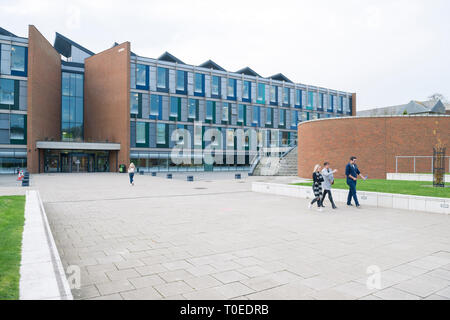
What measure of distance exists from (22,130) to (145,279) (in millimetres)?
40282

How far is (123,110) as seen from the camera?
42000 mm

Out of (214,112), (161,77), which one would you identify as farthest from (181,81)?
(214,112)

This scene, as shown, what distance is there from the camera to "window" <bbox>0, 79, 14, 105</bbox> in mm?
36844

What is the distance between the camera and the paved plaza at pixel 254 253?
4.13 m

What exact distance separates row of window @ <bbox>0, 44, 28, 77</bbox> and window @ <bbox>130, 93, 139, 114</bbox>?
41.0 feet

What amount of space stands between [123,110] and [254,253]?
39608 mm

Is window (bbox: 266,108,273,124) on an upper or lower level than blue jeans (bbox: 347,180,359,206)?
upper

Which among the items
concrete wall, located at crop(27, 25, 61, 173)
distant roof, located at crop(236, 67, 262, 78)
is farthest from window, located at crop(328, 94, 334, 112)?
concrete wall, located at crop(27, 25, 61, 173)

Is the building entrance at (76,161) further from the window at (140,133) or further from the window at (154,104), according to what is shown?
the window at (154,104)

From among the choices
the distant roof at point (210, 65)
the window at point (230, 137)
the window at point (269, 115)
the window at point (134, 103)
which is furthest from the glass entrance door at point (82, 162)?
the window at point (269, 115)

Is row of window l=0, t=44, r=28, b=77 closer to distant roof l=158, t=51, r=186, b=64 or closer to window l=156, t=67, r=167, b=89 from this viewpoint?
window l=156, t=67, r=167, b=89

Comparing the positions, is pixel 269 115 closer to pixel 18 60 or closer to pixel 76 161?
pixel 76 161
